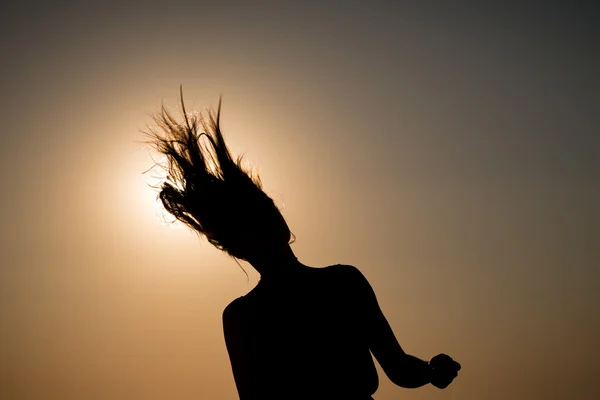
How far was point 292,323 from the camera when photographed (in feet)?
9.43

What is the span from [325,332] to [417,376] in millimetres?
465

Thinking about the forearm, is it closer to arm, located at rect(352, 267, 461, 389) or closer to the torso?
arm, located at rect(352, 267, 461, 389)

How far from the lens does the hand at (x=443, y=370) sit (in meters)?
2.74

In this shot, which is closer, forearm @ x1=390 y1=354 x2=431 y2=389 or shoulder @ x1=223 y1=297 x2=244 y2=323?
forearm @ x1=390 y1=354 x2=431 y2=389

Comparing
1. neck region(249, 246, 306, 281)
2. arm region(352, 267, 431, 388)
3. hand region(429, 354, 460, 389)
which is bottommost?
hand region(429, 354, 460, 389)

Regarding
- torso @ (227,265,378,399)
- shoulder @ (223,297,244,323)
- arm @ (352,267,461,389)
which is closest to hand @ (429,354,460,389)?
arm @ (352,267,461,389)

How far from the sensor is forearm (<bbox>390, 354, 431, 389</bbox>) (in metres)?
2.79

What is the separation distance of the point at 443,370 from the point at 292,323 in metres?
0.72

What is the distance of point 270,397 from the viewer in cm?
279

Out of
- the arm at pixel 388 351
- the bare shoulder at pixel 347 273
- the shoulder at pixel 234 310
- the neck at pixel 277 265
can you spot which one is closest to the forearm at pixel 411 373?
the arm at pixel 388 351

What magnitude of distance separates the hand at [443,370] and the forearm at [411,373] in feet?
0.10

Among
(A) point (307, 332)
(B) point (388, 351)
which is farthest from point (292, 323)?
(B) point (388, 351)

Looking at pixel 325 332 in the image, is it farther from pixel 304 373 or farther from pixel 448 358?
pixel 448 358

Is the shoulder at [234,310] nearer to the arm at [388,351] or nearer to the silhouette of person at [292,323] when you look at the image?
the silhouette of person at [292,323]
